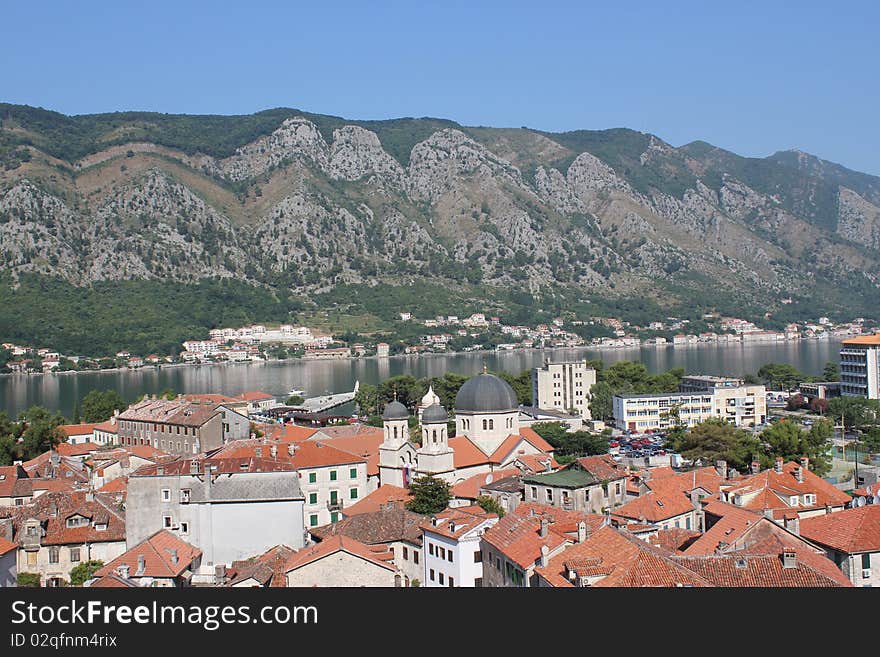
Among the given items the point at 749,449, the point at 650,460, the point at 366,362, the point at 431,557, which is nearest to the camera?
the point at 431,557

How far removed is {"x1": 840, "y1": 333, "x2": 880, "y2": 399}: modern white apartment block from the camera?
72000mm

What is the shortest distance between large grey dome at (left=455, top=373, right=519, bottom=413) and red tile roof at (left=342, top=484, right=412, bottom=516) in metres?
7.89

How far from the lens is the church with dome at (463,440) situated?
36.2m

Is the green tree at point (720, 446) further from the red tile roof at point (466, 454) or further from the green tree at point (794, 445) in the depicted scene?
the red tile roof at point (466, 454)

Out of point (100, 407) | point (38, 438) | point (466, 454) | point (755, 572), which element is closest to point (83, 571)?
point (755, 572)

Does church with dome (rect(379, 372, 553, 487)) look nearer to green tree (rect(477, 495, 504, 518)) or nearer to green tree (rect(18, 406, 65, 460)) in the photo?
green tree (rect(477, 495, 504, 518))

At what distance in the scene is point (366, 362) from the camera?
154500 millimetres

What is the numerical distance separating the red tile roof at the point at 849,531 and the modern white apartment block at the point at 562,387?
55352 mm

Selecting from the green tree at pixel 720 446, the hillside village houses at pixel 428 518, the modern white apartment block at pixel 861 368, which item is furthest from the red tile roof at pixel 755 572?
the modern white apartment block at pixel 861 368

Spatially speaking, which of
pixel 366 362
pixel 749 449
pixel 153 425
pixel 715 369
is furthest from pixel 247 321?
pixel 749 449

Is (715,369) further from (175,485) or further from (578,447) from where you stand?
(175,485)

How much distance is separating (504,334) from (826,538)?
16974cm

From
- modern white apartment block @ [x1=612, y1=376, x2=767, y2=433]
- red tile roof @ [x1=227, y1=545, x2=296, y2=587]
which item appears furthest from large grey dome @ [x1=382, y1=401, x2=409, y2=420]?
modern white apartment block @ [x1=612, y1=376, x2=767, y2=433]

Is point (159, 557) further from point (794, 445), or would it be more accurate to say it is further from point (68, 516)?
point (794, 445)
